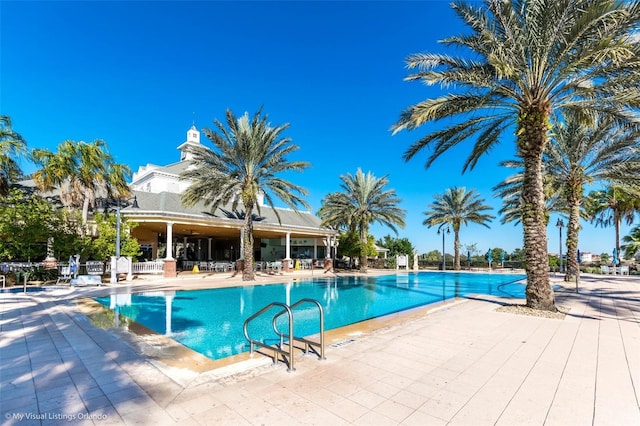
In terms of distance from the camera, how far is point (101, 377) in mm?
3986

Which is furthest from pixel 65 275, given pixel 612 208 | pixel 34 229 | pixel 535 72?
pixel 612 208

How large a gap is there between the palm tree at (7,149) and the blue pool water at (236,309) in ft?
27.7

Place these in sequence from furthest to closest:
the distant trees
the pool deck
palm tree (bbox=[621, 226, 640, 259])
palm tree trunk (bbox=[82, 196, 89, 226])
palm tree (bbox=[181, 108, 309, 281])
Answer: palm tree (bbox=[621, 226, 640, 259]) < palm tree (bbox=[181, 108, 309, 281]) < palm tree trunk (bbox=[82, 196, 89, 226]) < the distant trees < the pool deck

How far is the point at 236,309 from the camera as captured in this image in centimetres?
1077

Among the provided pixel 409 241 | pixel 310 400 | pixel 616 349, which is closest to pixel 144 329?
pixel 310 400

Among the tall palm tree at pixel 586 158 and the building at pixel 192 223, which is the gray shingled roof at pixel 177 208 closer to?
the building at pixel 192 223

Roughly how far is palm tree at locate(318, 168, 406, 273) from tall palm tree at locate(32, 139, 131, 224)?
554 inches

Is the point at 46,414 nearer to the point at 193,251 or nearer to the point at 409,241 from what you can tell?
the point at 193,251

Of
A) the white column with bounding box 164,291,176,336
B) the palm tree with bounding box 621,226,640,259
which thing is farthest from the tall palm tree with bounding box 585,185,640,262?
the white column with bounding box 164,291,176,336

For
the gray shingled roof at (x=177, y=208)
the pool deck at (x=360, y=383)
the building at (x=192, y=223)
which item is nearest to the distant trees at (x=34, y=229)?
the building at (x=192, y=223)

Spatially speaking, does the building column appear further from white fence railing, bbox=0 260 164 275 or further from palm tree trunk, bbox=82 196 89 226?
palm tree trunk, bbox=82 196 89 226

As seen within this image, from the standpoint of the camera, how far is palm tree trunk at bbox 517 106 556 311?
8484 millimetres

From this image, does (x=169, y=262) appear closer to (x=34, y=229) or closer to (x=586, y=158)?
(x=34, y=229)

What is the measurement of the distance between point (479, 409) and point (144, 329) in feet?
22.2
